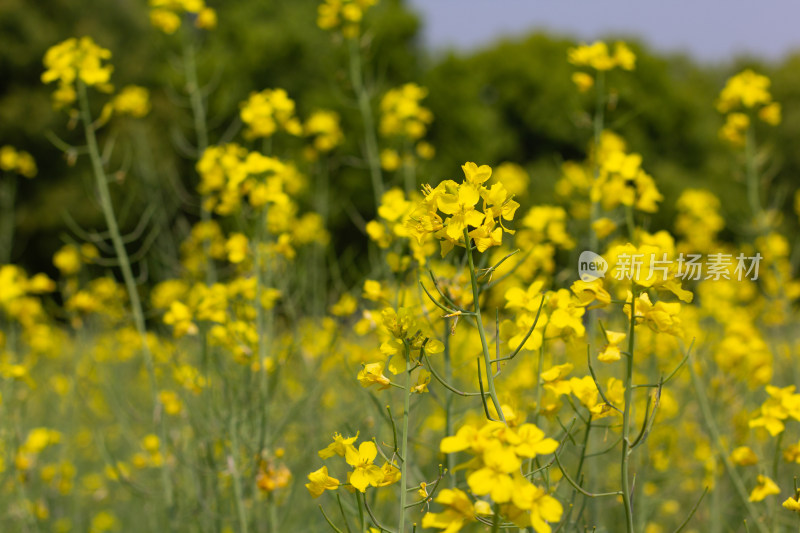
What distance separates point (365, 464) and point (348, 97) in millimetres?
9909

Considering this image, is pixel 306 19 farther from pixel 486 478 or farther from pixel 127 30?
pixel 486 478

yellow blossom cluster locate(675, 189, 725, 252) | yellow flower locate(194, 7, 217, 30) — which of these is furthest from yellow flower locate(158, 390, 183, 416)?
yellow blossom cluster locate(675, 189, 725, 252)

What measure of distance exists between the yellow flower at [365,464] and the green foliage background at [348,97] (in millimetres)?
8703

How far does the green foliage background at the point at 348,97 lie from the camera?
11.7 meters

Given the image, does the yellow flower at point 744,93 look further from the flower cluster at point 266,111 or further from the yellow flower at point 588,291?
the yellow flower at point 588,291

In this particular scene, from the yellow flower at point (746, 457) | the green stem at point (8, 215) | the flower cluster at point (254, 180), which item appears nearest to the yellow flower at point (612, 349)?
the yellow flower at point (746, 457)

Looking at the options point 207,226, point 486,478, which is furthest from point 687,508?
point 486,478

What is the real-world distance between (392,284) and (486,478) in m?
1.47

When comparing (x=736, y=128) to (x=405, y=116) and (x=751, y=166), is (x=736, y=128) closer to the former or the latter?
(x=751, y=166)

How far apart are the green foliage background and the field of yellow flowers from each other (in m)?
6.62

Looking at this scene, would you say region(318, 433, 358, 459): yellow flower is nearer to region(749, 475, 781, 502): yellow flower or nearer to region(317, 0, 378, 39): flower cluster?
region(749, 475, 781, 502): yellow flower

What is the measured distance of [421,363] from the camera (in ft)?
4.02

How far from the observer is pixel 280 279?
258 centimetres

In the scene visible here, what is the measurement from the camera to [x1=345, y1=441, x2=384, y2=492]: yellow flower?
1.17m
